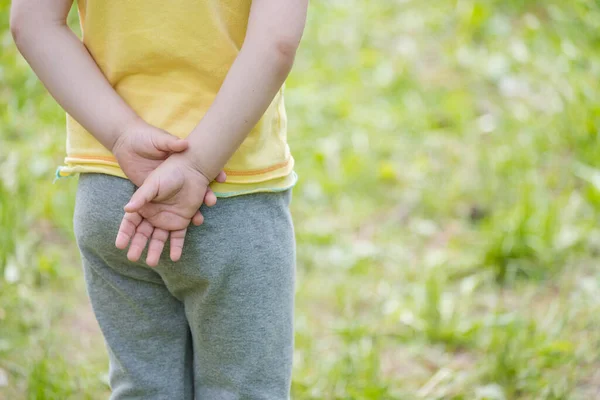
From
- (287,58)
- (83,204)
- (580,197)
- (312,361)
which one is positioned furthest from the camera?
(580,197)

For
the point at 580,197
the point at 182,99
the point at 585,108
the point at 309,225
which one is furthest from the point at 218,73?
the point at 585,108

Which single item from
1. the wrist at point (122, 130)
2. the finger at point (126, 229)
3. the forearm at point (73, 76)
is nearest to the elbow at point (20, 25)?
the forearm at point (73, 76)

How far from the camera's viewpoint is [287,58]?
1061 millimetres

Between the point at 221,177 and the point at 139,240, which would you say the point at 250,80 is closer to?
the point at 221,177

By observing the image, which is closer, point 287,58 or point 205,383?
point 287,58

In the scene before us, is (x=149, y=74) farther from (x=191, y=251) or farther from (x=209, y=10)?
(x=191, y=251)

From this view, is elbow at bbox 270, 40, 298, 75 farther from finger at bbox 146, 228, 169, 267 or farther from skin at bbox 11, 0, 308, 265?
finger at bbox 146, 228, 169, 267

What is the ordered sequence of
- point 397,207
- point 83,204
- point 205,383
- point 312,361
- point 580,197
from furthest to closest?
point 397,207, point 580,197, point 312,361, point 205,383, point 83,204

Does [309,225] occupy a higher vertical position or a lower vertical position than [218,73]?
lower

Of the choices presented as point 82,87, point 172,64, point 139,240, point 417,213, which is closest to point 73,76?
point 82,87

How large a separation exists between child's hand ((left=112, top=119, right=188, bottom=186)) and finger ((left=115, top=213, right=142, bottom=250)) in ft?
0.18

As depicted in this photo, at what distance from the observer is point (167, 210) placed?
1.08 m

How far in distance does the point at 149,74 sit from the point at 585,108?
2.39 m

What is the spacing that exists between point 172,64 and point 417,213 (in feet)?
6.18
